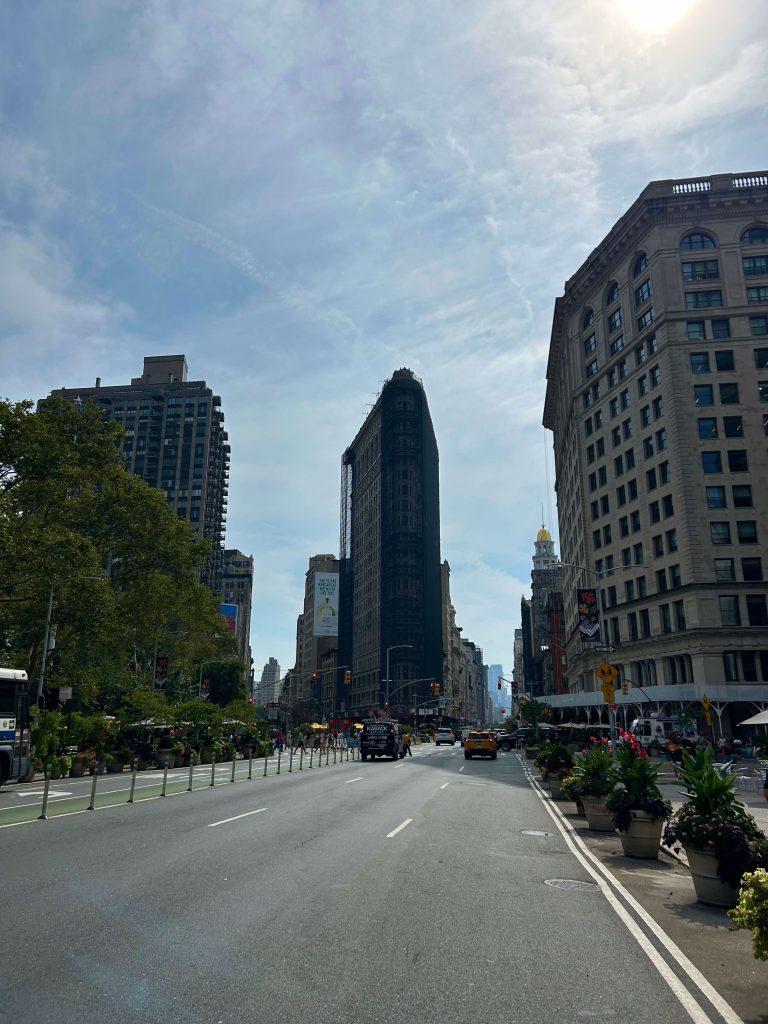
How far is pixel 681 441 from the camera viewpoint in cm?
6047

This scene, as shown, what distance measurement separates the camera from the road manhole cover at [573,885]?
10.2m

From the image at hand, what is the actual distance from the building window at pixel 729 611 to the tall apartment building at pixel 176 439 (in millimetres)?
113358

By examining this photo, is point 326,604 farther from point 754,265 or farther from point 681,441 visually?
point 754,265

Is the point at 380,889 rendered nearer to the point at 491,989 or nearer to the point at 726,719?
the point at 491,989

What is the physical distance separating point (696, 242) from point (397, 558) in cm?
8048

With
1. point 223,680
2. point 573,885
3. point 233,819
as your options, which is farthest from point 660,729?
point 223,680

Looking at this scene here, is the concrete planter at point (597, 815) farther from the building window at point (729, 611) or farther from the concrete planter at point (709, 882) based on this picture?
the building window at point (729, 611)

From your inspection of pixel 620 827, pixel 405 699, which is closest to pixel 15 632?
pixel 620 827

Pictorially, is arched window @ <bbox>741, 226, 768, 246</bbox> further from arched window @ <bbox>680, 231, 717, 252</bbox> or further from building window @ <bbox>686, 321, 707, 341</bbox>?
building window @ <bbox>686, 321, 707, 341</bbox>

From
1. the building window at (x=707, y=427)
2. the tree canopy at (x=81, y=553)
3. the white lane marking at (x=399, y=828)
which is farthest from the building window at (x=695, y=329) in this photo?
the white lane marking at (x=399, y=828)

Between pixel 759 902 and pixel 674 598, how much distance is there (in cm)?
5730

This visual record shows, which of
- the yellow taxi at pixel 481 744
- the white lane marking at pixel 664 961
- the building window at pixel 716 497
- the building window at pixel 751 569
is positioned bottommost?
the yellow taxi at pixel 481 744

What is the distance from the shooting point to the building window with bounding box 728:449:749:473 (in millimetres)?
59625

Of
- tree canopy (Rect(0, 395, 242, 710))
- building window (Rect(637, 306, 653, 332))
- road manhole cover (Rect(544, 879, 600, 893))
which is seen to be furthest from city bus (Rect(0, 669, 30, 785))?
building window (Rect(637, 306, 653, 332))
